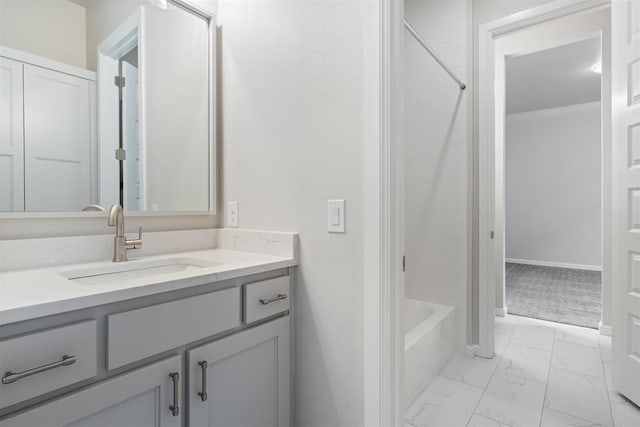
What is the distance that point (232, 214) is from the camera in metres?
1.69

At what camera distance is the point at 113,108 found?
1401 mm

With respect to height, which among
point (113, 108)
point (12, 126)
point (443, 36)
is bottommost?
point (12, 126)

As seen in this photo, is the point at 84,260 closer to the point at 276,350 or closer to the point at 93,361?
the point at 93,361

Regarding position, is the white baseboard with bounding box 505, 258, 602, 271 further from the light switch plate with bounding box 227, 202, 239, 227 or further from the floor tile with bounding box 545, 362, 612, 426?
the light switch plate with bounding box 227, 202, 239, 227

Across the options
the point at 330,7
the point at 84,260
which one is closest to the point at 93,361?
the point at 84,260

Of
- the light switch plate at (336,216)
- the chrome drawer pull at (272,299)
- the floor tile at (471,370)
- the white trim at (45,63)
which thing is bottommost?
the floor tile at (471,370)

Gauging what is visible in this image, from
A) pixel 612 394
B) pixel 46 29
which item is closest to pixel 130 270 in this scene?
pixel 46 29

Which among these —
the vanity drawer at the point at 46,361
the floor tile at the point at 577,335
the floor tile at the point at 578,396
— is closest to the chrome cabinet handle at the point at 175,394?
the vanity drawer at the point at 46,361

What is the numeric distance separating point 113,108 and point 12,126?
1.13 feet

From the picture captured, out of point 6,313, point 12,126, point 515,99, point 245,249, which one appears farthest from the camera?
point 515,99

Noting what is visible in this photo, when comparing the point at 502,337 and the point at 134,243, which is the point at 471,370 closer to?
the point at 502,337

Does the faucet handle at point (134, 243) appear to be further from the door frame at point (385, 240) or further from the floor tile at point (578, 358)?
the floor tile at point (578, 358)

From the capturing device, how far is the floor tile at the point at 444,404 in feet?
5.39

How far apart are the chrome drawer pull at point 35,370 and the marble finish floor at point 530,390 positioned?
1.44 m
